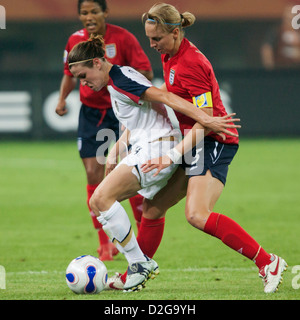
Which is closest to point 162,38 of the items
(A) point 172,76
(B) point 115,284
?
(A) point 172,76

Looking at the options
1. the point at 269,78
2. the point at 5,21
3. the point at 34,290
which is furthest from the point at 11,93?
the point at 34,290

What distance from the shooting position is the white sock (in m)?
5.48

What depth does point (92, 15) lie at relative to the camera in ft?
23.8

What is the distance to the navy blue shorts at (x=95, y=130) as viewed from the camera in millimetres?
7496

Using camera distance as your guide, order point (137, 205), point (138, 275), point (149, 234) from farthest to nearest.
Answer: point (137, 205) → point (149, 234) → point (138, 275)

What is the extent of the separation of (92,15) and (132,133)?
194 cm

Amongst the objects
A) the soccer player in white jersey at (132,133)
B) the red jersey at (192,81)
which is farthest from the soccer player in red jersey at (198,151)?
the soccer player in white jersey at (132,133)

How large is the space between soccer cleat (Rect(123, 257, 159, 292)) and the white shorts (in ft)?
1.73

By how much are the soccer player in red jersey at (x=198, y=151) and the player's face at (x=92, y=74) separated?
0.43m

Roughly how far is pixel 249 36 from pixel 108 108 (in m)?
18.3

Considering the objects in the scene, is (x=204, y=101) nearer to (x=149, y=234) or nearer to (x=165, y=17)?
(x=165, y=17)

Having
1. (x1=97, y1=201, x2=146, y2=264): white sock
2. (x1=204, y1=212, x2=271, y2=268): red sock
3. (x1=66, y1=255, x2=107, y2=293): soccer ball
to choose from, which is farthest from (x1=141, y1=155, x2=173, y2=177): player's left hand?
(x1=66, y1=255, x2=107, y2=293): soccer ball

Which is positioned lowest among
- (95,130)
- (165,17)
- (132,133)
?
(95,130)

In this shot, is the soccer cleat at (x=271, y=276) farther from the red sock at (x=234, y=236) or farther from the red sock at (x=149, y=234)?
the red sock at (x=149, y=234)
